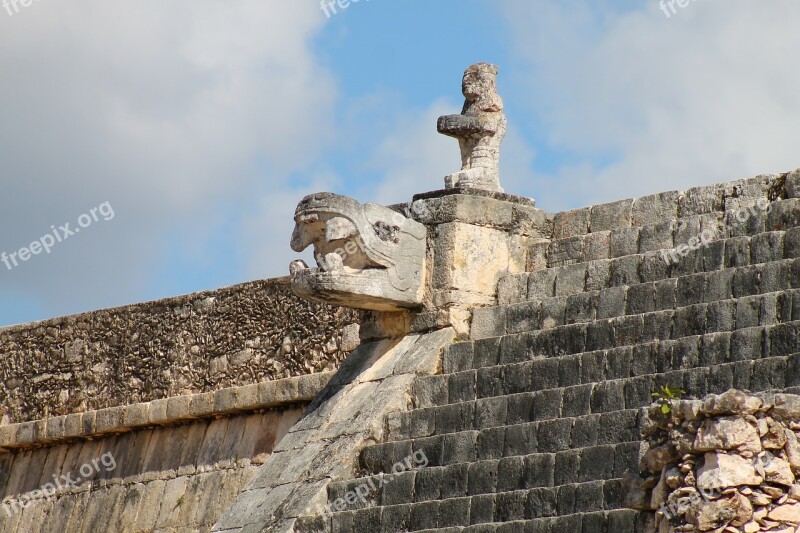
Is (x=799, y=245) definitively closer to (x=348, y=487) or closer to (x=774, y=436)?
(x=774, y=436)

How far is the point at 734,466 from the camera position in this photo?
8.14 meters

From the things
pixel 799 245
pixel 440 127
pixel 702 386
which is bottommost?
pixel 702 386

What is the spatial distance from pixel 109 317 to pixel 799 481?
8719 mm

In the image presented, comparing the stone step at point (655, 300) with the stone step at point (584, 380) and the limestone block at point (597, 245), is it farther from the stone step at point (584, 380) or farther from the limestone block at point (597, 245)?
the limestone block at point (597, 245)

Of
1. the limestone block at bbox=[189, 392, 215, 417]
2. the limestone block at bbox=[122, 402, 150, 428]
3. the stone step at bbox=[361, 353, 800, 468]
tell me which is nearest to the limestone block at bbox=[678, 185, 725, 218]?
the stone step at bbox=[361, 353, 800, 468]

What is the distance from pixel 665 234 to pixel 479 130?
179 centimetres

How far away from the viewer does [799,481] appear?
27.0 ft

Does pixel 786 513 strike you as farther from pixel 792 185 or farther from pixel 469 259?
pixel 469 259

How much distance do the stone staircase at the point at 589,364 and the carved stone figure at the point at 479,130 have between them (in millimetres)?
746

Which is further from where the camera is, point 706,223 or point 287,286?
point 287,286

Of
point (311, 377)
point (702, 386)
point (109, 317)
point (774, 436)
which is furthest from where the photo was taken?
point (109, 317)

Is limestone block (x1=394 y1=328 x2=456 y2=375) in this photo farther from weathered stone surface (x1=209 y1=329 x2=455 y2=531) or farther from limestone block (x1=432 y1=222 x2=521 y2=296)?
limestone block (x1=432 y1=222 x2=521 y2=296)

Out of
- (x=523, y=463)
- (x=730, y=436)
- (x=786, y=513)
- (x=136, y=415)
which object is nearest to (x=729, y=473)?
(x=730, y=436)

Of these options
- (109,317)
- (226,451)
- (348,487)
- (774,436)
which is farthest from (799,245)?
(109,317)
